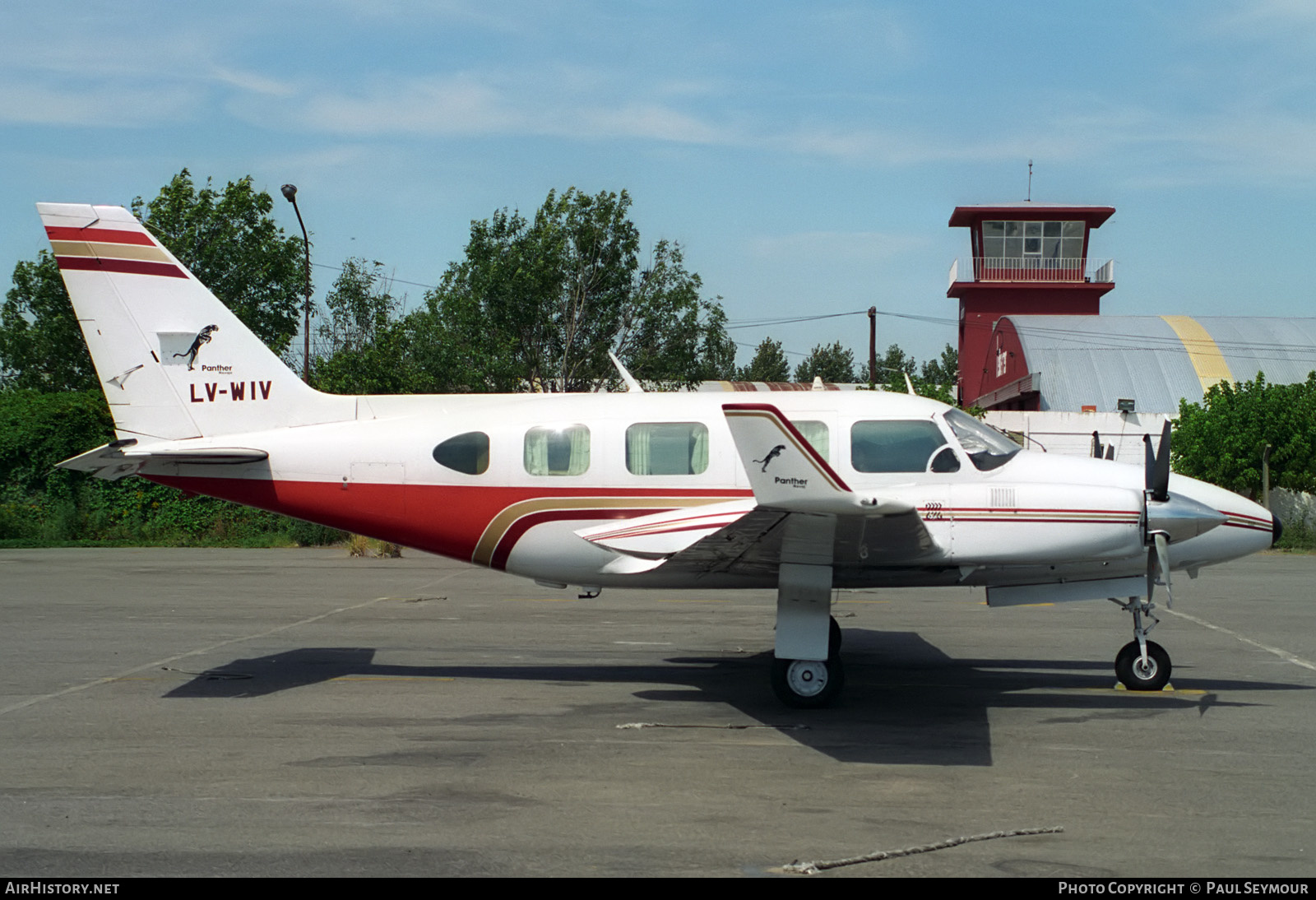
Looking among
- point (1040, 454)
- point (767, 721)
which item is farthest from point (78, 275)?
point (1040, 454)

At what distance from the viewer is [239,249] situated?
3809cm

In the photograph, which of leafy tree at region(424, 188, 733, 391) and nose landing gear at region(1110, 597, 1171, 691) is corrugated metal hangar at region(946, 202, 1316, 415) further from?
nose landing gear at region(1110, 597, 1171, 691)

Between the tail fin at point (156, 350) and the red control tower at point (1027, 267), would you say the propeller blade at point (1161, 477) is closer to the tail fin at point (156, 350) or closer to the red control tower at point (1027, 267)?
the tail fin at point (156, 350)

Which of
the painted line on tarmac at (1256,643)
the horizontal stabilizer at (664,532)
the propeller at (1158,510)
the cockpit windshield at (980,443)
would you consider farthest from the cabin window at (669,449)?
the painted line on tarmac at (1256,643)

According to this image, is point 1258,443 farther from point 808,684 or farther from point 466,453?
point 466,453

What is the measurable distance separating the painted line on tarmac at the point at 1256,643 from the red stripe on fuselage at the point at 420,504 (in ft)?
20.8

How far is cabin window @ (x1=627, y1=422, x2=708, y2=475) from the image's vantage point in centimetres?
998

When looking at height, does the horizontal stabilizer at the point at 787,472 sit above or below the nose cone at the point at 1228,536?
above

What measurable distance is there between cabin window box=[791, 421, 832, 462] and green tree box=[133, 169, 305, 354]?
31570 millimetres

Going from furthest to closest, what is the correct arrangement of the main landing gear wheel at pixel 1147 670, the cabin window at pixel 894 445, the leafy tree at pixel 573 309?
the leafy tree at pixel 573 309, the main landing gear wheel at pixel 1147 670, the cabin window at pixel 894 445

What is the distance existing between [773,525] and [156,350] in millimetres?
6485

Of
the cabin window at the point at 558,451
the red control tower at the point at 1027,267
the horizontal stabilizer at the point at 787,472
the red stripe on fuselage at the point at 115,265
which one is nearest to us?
the horizontal stabilizer at the point at 787,472

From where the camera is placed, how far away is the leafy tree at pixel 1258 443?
89.2ft

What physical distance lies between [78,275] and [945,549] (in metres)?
8.48
